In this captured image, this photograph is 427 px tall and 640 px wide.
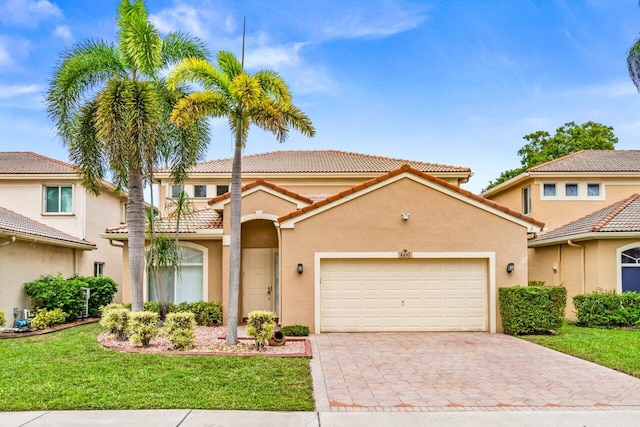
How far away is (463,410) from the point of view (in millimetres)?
7000

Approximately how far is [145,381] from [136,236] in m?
6.32

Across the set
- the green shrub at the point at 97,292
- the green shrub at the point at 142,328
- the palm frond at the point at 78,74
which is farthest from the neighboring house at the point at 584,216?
the green shrub at the point at 97,292

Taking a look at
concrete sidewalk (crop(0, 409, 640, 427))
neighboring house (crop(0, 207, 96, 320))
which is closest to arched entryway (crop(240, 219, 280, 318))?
neighboring house (crop(0, 207, 96, 320))

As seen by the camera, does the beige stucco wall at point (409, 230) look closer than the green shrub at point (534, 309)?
No

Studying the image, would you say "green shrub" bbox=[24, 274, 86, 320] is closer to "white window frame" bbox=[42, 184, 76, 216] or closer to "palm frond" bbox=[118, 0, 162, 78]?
"white window frame" bbox=[42, 184, 76, 216]

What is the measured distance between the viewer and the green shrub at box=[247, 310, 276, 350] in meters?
11.2

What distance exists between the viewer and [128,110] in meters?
12.9

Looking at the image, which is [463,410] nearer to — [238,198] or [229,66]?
[238,198]

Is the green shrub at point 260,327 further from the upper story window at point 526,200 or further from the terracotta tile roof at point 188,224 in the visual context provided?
the upper story window at point 526,200

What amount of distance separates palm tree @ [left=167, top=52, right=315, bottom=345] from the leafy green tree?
33.7m

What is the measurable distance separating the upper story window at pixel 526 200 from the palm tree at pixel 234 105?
49.9 feet

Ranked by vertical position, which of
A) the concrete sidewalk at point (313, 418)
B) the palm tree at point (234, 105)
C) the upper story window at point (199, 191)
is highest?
the palm tree at point (234, 105)

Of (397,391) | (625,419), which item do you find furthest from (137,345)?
(625,419)

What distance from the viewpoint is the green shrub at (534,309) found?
543 inches
